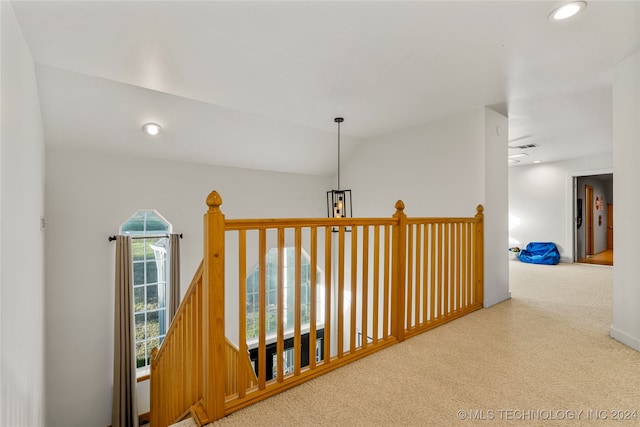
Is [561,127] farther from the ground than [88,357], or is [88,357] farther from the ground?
[561,127]

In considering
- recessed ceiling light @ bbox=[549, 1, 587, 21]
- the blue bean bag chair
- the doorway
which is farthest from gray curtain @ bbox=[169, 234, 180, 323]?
the doorway

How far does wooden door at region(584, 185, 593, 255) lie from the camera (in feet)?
23.1

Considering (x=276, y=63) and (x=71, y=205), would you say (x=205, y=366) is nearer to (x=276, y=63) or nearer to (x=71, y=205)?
(x=276, y=63)

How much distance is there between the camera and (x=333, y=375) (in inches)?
73.2

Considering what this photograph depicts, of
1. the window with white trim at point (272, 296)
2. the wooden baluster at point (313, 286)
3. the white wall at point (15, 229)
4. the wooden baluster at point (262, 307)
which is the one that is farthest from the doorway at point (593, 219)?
the white wall at point (15, 229)


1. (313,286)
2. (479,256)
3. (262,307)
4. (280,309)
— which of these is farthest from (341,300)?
(479,256)

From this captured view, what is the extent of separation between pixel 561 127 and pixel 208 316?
482 cm

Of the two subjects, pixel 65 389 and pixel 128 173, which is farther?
pixel 128 173

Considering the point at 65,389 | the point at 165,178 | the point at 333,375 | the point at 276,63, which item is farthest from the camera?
the point at 165,178

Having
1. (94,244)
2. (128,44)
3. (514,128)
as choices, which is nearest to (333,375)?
(128,44)

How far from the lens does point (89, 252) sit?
139 inches

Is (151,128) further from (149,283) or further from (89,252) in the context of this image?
(149,283)

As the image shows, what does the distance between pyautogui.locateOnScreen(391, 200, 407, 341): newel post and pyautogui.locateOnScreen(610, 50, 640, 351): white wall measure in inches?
63.6

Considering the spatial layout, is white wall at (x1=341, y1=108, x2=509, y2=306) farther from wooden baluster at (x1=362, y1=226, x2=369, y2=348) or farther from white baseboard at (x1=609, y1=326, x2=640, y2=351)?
wooden baluster at (x1=362, y1=226, x2=369, y2=348)
